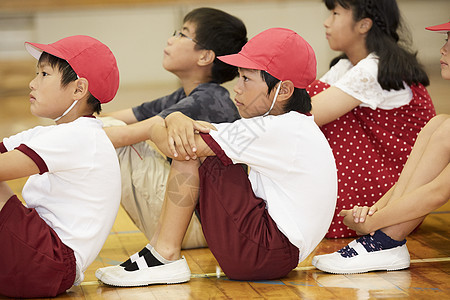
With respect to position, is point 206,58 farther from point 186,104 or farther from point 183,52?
point 186,104

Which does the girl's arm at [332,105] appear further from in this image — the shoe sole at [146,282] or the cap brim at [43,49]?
the cap brim at [43,49]

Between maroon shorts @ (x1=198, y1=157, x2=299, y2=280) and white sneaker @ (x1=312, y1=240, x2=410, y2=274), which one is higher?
maroon shorts @ (x1=198, y1=157, x2=299, y2=280)

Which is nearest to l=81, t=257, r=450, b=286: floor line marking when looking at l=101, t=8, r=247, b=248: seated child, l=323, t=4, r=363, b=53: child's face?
l=101, t=8, r=247, b=248: seated child

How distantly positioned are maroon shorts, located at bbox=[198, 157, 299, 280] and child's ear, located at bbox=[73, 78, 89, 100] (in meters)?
0.35

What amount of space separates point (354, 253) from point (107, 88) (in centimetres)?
78

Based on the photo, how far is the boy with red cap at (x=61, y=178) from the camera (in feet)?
5.04

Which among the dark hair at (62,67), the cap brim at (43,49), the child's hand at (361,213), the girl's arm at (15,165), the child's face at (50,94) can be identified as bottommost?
the child's hand at (361,213)

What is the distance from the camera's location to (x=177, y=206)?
1738mm

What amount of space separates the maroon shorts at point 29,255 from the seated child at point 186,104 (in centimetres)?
48

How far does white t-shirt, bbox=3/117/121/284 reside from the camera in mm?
1581

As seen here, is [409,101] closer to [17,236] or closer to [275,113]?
[275,113]

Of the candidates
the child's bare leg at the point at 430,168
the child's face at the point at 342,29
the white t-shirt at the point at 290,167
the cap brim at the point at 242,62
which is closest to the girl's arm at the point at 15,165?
the white t-shirt at the point at 290,167

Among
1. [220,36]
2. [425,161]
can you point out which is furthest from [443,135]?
[220,36]

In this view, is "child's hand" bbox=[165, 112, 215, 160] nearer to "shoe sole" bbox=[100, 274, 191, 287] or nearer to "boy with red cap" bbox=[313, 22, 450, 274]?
"shoe sole" bbox=[100, 274, 191, 287]
